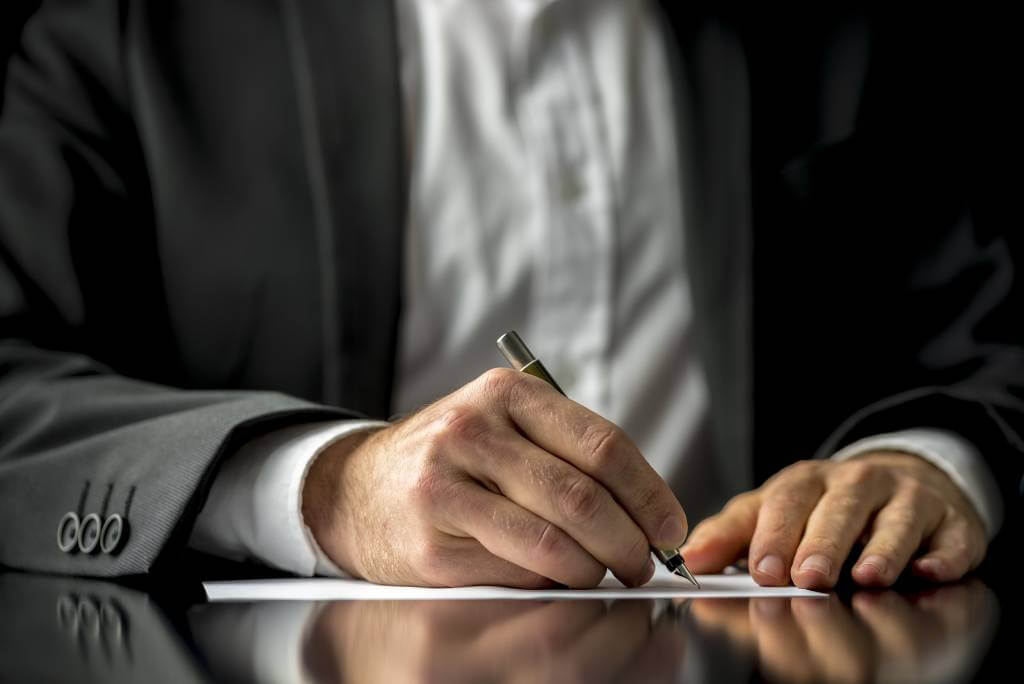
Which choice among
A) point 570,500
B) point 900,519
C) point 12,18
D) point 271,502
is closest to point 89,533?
point 271,502

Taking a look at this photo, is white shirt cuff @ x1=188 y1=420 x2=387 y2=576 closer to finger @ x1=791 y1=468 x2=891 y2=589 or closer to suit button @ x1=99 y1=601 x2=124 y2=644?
suit button @ x1=99 y1=601 x2=124 y2=644

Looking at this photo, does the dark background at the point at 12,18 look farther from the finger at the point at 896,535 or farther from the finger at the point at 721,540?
the finger at the point at 896,535

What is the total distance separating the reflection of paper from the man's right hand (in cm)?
1

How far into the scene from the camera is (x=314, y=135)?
127 cm

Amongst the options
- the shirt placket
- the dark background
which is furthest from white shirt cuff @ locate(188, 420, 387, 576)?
the dark background

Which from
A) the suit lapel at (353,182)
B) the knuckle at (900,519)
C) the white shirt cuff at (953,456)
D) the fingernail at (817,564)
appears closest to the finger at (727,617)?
the fingernail at (817,564)

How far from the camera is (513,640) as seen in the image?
0.51m

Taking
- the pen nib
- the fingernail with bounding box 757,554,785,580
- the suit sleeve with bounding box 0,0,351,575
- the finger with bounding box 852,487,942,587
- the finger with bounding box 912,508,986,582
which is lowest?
the finger with bounding box 912,508,986,582

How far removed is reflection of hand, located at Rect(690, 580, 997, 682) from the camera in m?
0.45

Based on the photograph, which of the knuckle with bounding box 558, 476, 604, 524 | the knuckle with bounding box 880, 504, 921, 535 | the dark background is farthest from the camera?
the dark background

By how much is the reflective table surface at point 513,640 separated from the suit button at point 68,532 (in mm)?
170

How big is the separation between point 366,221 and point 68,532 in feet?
1.61

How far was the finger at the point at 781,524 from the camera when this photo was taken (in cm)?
78

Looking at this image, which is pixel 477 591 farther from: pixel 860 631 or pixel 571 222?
pixel 571 222
